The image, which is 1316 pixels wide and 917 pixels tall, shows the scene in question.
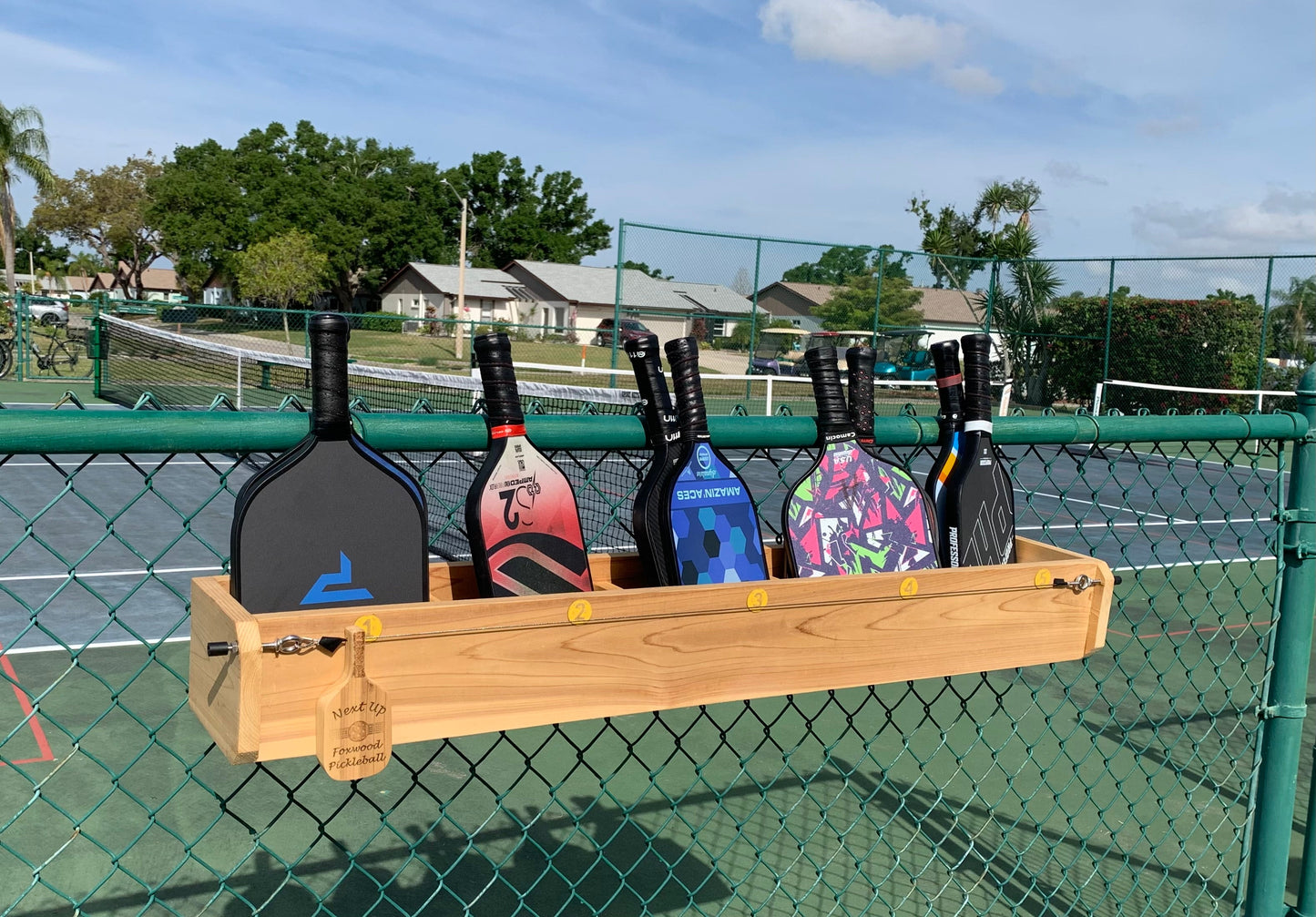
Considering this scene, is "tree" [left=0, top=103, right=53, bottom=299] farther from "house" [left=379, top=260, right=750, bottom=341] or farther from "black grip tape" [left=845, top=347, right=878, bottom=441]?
"black grip tape" [left=845, top=347, right=878, bottom=441]

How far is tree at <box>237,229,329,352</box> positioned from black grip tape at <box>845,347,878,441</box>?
151 feet

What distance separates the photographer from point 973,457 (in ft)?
7.15

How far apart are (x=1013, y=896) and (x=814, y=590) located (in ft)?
7.57

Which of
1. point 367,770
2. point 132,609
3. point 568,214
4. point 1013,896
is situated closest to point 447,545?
point 132,609

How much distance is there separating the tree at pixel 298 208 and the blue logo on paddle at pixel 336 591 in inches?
2237

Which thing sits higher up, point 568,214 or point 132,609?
point 568,214

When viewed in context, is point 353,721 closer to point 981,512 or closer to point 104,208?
point 981,512

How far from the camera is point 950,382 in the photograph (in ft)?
7.24

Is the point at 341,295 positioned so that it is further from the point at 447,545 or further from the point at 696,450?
the point at 696,450

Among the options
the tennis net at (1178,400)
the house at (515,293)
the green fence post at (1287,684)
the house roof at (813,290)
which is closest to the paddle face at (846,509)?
the green fence post at (1287,684)

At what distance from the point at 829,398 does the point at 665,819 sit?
7.91 ft

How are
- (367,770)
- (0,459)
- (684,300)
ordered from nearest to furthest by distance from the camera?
(367,770)
(0,459)
(684,300)

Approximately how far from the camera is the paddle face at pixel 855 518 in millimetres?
1976

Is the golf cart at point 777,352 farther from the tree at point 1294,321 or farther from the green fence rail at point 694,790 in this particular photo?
the green fence rail at point 694,790
